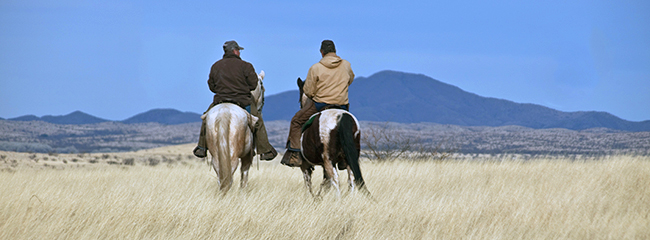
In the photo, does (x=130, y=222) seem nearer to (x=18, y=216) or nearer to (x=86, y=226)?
(x=86, y=226)

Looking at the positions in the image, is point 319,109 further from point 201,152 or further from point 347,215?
point 347,215

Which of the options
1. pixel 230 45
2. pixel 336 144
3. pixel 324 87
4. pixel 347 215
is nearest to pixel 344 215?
pixel 347 215

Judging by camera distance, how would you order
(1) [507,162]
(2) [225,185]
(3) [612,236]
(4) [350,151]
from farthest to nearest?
(1) [507,162] → (2) [225,185] → (4) [350,151] → (3) [612,236]

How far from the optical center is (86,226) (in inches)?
241

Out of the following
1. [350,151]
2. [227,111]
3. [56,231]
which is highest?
[227,111]

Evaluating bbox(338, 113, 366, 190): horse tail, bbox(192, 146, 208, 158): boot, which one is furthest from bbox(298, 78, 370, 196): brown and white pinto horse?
bbox(192, 146, 208, 158): boot

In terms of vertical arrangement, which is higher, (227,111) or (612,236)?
(227,111)

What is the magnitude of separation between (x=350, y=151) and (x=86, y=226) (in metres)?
3.30

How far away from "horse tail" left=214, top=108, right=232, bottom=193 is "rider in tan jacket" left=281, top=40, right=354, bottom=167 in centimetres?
88

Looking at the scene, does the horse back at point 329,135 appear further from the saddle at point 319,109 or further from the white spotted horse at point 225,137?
the white spotted horse at point 225,137

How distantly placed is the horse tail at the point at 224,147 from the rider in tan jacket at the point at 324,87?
0.88 metres

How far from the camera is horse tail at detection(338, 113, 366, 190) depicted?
738cm

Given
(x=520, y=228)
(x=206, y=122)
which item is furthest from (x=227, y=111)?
(x=520, y=228)

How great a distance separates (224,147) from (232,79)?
1120 millimetres
